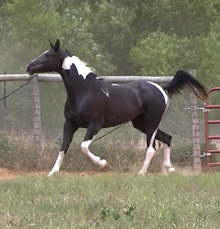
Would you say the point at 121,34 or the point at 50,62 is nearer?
the point at 50,62

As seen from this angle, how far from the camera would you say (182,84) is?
12.7m

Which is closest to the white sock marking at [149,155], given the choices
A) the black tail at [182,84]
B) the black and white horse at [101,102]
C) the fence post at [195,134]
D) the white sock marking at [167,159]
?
the black and white horse at [101,102]

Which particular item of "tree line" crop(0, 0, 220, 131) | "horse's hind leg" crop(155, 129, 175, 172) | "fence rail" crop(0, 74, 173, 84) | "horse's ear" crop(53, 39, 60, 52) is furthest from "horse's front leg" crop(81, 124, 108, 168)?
"tree line" crop(0, 0, 220, 131)

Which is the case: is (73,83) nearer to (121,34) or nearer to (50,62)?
(50,62)

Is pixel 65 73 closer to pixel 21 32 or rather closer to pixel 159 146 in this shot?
pixel 159 146

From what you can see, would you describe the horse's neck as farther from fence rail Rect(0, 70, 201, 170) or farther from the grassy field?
the grassy field

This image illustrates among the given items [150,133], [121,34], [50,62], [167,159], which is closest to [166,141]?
[167,159]

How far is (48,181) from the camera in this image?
30.8 ft

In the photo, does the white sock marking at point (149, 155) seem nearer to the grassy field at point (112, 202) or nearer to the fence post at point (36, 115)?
the grassy field at point (112, 202)

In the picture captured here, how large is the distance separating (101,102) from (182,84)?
6.05 feet

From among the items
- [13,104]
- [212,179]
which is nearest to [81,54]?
[13,104]

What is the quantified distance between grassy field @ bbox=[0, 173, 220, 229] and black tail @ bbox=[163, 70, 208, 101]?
9.35 ft

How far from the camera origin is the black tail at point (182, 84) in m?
12.6

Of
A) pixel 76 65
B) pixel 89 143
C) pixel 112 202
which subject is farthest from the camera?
pixel 76 65
